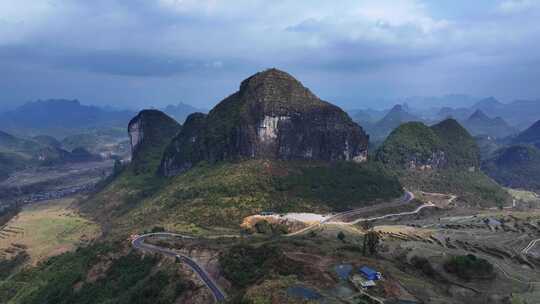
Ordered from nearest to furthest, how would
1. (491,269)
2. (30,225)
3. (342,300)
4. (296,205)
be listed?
(342,300)
(491,269)
(296,205)
(30,225)

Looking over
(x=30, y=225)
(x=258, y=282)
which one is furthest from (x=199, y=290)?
(x=30, y=225)

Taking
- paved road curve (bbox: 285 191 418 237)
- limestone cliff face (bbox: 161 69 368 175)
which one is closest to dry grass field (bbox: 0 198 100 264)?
limestone cliff face (bbox: 161 69 368 175)

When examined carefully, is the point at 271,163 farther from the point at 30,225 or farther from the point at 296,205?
the point at 30,225

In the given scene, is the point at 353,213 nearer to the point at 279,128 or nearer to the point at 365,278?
the point at 279,128

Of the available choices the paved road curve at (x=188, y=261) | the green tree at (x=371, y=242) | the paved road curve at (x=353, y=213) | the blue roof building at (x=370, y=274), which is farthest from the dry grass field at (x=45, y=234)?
the blue roof building at (x=370, y=274)

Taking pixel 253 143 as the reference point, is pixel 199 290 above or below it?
below

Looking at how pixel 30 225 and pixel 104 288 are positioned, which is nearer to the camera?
pixel 104 288

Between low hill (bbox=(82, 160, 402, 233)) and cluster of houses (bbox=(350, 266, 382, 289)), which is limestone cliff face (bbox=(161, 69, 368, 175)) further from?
cluster of houses (bbox=(350, 266, 382, 289))
